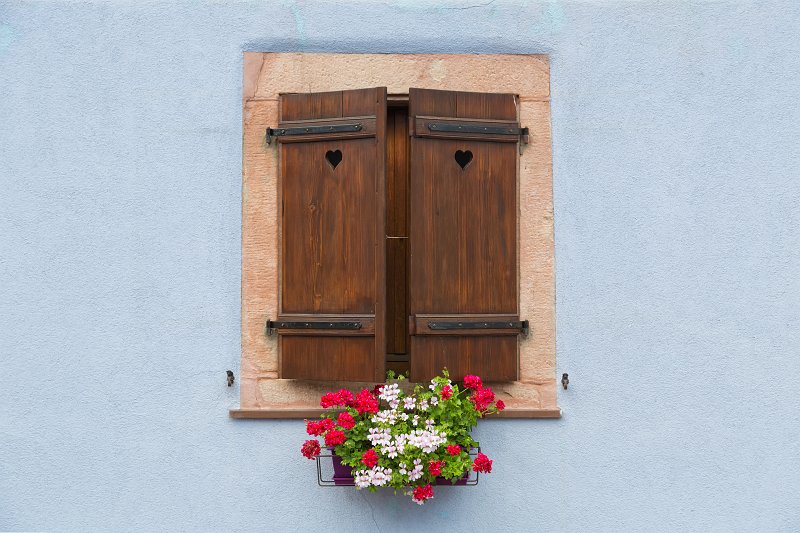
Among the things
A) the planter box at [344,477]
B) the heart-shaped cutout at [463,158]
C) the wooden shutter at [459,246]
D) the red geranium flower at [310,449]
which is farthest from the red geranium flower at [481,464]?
the heart-shaped cutout at [463,158]

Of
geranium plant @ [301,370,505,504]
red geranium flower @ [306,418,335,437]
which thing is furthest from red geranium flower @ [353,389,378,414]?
red geranium flower @ [306,418,335,437]

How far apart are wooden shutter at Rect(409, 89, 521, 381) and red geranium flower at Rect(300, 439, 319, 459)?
55cm

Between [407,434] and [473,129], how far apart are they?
1.44m

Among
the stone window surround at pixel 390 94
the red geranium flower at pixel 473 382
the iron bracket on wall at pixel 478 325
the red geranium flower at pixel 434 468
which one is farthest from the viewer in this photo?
the stone window surround at pixel 390 94

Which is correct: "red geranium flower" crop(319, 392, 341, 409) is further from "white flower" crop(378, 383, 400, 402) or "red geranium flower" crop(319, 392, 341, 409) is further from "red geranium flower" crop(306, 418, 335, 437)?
"white flower" crop(378, 383, 400, 402)

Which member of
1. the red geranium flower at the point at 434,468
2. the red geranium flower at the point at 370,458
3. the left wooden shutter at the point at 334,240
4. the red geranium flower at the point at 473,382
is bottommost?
the red geranium flower at the point at 434,468

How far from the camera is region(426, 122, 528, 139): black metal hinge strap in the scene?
11.6ft

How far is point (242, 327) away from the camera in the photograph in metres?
3.63

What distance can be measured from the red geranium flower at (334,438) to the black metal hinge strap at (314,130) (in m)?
1.37

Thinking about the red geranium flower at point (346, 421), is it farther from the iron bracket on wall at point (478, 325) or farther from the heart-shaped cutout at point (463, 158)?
the heart-shaped cutout at point (463, 158)

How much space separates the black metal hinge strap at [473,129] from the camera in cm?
355

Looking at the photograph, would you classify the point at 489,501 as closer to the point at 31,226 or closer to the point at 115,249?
the point at 115,249

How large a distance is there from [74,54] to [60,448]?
6.21 ft

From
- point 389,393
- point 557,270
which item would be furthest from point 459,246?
point 389,393
